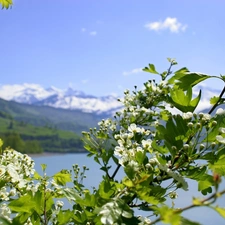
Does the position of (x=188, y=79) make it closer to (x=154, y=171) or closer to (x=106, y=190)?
(x=154, y=171)

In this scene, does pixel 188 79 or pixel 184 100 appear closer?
pixel 184 100

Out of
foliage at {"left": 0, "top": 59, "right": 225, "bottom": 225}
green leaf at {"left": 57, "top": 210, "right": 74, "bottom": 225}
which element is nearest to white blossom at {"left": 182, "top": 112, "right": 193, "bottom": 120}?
foliage at {"left": 0, "top": 59, "right": 225, "bottom": 225}

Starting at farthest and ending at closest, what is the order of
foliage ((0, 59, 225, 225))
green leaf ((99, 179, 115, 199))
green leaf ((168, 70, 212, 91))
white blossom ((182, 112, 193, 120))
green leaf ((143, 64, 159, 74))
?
1. green leaf ((143, 64, 159, 74))
2. green leaf ((168, 70, 212, 91))
3. white blossom ((182, 112, 193, 120))
4. green leaf ((99, 179, 115, 199))
5. foliage ((0, 59, 225, 225))

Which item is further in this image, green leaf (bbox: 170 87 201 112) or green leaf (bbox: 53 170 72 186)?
green leaf (bbox: 53 170 72 186)

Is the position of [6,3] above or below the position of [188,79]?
above

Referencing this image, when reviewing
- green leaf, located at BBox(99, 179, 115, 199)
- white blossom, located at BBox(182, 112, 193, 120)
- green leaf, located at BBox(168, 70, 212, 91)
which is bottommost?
green leaf, located at BBox(99, 179, 115, 199)

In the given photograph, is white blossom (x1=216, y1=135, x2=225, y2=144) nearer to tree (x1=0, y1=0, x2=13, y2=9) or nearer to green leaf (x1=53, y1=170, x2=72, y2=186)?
green leaf (x1=53, y1=170, x2=72, y2=186)

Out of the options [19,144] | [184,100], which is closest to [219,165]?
[184,100]

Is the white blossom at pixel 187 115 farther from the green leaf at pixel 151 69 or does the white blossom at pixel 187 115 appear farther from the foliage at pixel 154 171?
the green leaf at pixel 151 69

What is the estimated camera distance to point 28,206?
7.66ft

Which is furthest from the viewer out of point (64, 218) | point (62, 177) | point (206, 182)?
point (62, 177)

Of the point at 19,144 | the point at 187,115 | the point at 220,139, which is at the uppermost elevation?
the point at 187,115

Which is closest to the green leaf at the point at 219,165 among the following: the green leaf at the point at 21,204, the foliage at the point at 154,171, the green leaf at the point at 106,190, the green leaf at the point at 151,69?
the foliage at the point at 154,171

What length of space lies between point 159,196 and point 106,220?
596mm
